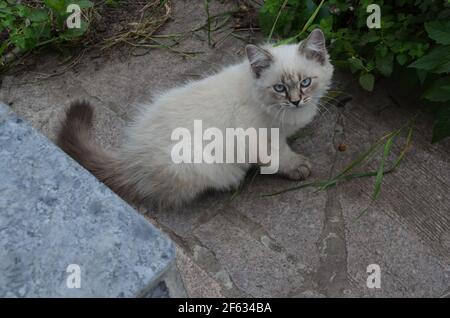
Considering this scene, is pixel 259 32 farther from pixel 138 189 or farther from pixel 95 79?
pixel 138 189

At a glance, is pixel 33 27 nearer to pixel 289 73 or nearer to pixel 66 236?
pixel 289 73

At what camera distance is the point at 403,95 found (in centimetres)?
268

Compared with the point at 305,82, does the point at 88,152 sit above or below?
below

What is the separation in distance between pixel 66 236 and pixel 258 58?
3.65 ft

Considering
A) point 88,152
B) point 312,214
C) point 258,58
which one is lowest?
point 312,214

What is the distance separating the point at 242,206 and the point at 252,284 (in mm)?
414

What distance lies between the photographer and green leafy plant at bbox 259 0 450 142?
2262 mm

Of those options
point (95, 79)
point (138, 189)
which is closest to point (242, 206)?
point (138, 189)

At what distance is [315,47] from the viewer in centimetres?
219

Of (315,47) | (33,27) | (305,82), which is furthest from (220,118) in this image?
(33,27)

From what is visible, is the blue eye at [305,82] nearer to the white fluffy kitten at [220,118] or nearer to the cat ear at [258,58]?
the white fluffy kitten at [220,118]

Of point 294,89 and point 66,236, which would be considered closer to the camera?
point 66,236

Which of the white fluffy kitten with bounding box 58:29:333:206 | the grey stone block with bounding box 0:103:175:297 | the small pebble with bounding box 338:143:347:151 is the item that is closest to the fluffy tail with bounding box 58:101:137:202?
the white fluffy kitten with bounding box 58:29:333:206

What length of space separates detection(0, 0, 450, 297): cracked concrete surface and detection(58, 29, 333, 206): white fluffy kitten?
0.47 feet
